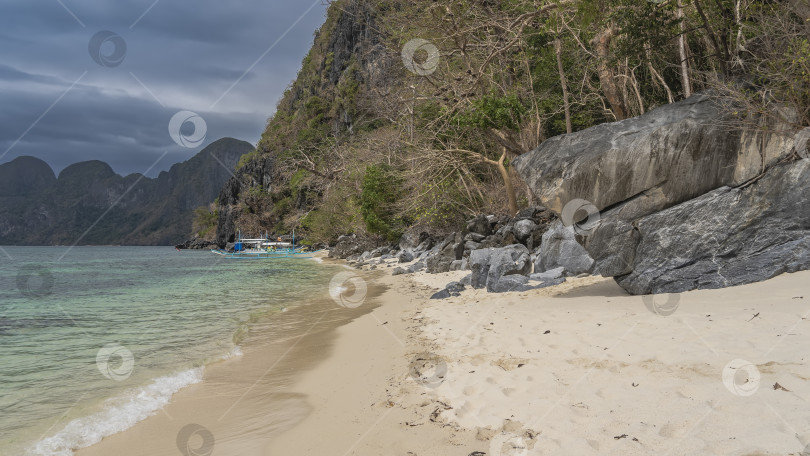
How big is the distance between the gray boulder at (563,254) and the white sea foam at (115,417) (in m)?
8.21

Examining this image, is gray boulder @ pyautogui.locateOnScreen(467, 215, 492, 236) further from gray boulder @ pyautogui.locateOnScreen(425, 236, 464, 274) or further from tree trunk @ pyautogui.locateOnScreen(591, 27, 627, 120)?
tree trunk @ pyautogui.locateOnScreen(591, 27, 627, 120)

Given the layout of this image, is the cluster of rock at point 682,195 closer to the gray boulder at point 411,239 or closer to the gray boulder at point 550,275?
the gray boulder at point 550,275

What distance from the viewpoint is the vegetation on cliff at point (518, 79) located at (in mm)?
7379

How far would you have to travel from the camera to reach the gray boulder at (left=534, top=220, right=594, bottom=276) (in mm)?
10000

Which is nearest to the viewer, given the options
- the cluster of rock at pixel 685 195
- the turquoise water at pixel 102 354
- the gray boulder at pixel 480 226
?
the turquoise water at pixel 102 354

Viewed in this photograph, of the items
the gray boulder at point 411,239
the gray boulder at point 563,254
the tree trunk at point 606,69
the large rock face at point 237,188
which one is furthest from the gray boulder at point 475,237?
the large rock face at point 237,188

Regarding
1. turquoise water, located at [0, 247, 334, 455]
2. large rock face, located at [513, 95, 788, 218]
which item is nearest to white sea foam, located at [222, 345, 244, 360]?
turquoise water, located at [0, 247, 334, 455]

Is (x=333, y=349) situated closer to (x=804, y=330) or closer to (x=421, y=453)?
(x=421, y=453)

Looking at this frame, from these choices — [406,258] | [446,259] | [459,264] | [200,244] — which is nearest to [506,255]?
[459,264]

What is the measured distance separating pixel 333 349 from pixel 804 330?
6.00 m

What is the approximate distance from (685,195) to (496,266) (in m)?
4.63

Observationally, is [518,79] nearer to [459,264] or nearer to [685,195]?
[459,264]

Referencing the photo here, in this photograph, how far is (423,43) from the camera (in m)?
15.8

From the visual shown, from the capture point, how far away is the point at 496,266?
10.7m
